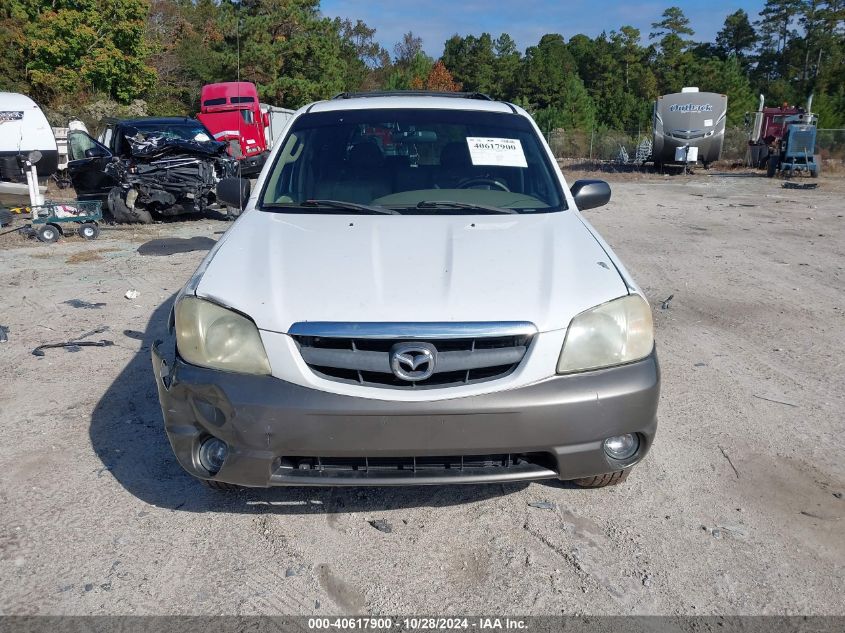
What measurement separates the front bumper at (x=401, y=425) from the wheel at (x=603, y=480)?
36 centimetres

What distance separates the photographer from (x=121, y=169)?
11266 millimetres

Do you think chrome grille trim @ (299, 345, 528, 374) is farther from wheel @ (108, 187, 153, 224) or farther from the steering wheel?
wheel @ (108, 187, 153, 224)

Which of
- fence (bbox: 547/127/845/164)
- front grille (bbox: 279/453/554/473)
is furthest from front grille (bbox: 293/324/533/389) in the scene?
fence (bbox: 547/127/845/164)

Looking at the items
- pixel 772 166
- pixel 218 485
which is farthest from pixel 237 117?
pixel 218 485

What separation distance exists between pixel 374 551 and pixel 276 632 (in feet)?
1.75

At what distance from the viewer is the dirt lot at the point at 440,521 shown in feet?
8.28

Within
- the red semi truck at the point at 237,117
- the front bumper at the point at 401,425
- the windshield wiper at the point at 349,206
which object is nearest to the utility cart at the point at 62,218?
the windshield wiper at the point at 349,206

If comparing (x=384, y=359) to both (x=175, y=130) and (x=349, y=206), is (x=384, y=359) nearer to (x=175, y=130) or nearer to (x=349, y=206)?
(x=349, y=206)

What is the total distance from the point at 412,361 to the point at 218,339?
0.76 m

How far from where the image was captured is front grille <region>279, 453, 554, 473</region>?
263 cm

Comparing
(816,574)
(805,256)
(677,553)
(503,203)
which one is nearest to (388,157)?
(503,203)

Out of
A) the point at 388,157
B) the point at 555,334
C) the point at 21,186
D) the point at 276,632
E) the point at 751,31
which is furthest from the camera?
the point at 751,31

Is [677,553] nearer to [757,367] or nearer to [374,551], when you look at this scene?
[374,551]

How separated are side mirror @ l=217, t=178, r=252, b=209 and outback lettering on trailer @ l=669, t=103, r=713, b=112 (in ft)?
75.4
